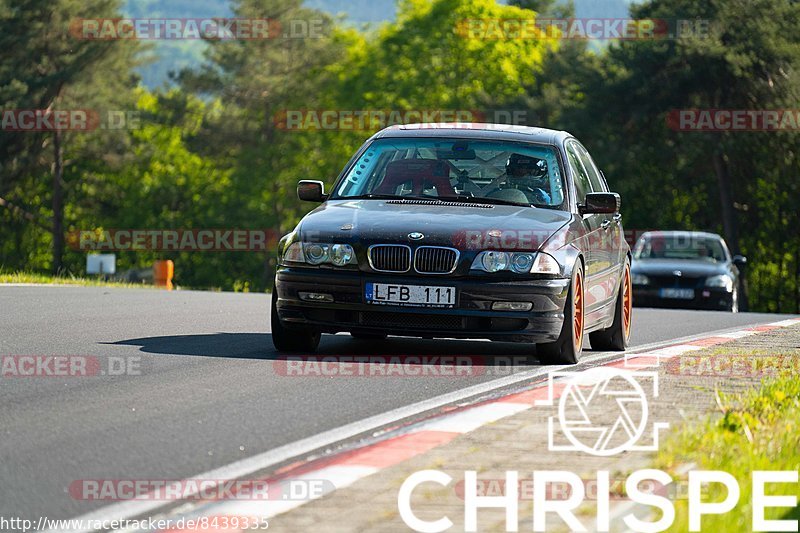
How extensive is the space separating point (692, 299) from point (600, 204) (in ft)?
54.0

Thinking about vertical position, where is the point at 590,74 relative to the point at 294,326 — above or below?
above

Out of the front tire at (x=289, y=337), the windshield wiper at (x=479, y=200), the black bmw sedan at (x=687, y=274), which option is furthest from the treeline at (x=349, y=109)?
the front tire at (x=289, y=337)

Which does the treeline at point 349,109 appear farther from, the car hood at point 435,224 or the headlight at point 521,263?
the headlight at point 521,263

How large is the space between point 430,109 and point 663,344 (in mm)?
58618

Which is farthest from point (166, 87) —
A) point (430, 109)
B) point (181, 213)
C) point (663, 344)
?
point (663, 344)

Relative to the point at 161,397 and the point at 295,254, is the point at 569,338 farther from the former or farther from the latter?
the point at 161,397

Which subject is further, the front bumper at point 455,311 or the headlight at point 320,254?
the headlight at point 320,254

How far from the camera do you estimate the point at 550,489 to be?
583 cm

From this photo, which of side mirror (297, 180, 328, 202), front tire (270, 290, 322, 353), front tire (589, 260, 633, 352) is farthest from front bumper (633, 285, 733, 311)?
front tire (270, 290, 322, 353)

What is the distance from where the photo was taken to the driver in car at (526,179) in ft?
39.7

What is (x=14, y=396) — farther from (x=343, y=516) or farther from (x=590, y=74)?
(x=590, y=74)

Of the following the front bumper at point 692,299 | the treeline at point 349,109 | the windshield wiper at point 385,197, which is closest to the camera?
the windshield wiper at point 385,197

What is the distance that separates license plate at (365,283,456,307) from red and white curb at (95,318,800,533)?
1495 millimetres

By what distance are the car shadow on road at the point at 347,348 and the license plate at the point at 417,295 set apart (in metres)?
0.52
